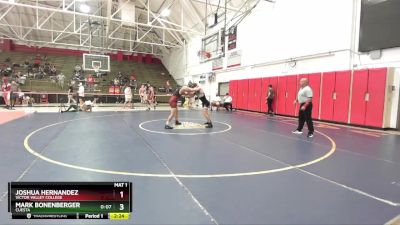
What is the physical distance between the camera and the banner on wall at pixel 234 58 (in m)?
17.4

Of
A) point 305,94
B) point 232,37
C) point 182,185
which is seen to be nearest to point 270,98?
point 305,94

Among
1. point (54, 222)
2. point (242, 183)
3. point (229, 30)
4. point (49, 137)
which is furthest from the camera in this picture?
point (229, 30)

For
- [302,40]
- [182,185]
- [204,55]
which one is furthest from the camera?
[204,55]

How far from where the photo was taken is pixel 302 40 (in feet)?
41.1

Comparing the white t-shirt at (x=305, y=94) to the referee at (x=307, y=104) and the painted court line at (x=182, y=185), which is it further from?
the painted court line at (x=182, y=185)

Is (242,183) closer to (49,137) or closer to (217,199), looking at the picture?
(217,199)

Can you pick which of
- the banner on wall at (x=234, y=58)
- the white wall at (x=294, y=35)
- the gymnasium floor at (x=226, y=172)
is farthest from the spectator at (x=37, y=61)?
the gymnasium floor at (x=226, y=172)

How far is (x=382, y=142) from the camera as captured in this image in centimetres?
666

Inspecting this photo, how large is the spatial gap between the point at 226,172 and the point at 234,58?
15.0 metres

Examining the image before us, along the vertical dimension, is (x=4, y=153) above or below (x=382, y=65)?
below

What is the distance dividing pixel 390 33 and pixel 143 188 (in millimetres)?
9905

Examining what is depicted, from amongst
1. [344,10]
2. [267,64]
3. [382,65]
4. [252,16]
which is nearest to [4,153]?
[382,65]
